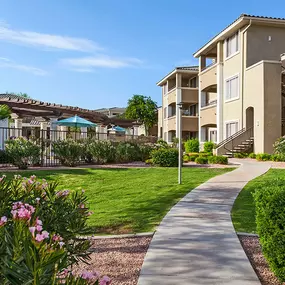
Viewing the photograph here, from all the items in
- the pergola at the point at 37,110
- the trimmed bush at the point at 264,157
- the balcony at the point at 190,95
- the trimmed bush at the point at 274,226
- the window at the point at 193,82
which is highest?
the window at the point at 193,82

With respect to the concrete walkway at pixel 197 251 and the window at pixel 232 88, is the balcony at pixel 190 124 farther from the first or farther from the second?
the concrete walkway at pixel 197 251

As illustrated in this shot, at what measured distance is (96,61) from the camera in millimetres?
24656

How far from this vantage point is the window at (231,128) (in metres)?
27.5

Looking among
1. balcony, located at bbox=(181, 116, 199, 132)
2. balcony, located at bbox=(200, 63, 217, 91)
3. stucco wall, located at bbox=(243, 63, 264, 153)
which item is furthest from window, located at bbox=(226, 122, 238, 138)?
balcony, located at bbox=(181, 116, 199, 132)

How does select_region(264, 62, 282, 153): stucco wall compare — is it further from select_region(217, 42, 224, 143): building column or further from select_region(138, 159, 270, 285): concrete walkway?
select_region(138, 159, 270, 285): concrete walkway

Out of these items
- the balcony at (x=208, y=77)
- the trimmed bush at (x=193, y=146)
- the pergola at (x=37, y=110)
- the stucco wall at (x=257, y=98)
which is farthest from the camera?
the trimmed bush at (x=193, y=146)

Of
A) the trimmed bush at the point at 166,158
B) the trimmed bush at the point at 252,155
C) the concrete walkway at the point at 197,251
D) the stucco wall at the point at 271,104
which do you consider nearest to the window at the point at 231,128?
the trimmed bush at the point at 252,155

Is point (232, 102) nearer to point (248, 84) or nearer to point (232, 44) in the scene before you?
point (248, 84)

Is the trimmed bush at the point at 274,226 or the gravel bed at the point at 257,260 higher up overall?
the trimmed bush at the point at 274,226

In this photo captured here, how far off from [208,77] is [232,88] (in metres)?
4.81

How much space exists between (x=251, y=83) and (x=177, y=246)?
70.5ft

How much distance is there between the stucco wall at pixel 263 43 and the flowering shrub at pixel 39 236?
Result: 2453 cm

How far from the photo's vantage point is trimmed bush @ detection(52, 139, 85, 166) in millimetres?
17875

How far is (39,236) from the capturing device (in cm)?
192
